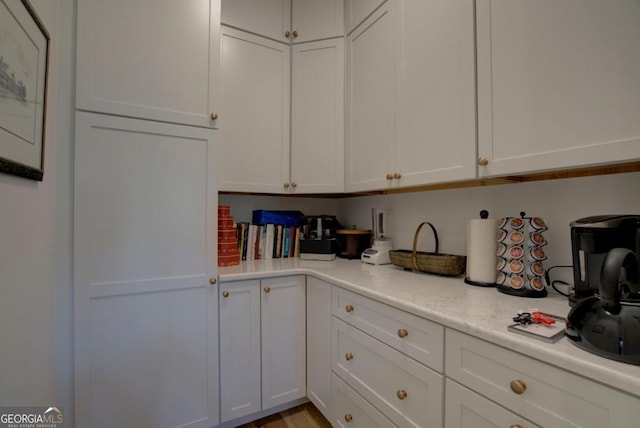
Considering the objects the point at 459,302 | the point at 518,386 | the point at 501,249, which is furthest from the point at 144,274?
the point at 501,249

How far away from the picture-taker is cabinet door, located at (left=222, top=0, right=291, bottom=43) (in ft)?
6.16

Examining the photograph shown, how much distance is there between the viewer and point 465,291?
1.23 metres

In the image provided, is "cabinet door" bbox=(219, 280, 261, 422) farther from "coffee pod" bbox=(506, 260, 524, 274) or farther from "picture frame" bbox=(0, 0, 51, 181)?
"coffee pod" bbox=(506, 260, 524, 274)

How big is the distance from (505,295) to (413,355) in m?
0.45

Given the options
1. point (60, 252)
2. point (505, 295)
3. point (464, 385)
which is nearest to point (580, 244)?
point (505, 295)

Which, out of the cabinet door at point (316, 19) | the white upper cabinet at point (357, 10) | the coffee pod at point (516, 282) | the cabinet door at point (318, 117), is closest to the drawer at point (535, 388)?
the coffee pod at point (516, 282)

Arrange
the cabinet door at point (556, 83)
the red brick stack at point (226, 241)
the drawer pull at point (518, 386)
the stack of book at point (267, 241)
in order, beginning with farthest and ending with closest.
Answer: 1. the stack of book at point (267, 241)
2. the red brick stack at point (226, 241)
3. the cabinet door at point (556, 83)
4. the drawer pull at point (518, 386)

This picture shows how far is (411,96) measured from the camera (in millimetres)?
1493

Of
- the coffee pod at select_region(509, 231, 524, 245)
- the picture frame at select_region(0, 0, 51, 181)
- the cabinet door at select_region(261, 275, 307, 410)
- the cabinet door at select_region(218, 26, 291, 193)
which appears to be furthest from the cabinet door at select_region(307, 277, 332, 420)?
the picture frame at select_region(0, 0, 51, 181)

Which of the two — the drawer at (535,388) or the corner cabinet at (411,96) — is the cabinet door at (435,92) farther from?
the drawer at (535,388)

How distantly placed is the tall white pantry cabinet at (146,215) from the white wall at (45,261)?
43mm

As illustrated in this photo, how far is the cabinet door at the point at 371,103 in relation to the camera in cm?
164

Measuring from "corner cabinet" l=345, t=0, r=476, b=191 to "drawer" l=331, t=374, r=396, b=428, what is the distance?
1.07 metres

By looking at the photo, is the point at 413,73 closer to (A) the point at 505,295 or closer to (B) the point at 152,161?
(A) the point at 505,295
